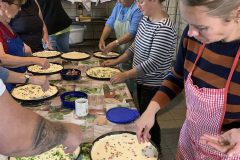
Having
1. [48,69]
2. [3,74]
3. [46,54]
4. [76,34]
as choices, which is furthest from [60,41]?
[3,74]

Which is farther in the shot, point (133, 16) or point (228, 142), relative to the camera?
point (133, 16)

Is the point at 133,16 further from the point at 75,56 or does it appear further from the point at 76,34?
the point at 76,34

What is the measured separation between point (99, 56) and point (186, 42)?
1552 millimetres

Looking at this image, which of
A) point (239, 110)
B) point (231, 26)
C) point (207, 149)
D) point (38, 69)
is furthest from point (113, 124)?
point (38, 69)

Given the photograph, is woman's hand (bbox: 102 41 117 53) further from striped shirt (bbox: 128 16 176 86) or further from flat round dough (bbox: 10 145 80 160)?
flat round dough (bbox: 10 145 80 160)

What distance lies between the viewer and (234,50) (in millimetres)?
995

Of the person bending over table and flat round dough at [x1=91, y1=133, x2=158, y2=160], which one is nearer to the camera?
the person bending over table

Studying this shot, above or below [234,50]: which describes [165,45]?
below

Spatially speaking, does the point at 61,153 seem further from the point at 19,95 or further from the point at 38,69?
the point at 38,69

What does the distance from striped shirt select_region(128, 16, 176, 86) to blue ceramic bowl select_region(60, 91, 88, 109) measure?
51 centimetres

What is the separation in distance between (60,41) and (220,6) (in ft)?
9.18

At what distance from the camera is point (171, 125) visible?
3.07 metres

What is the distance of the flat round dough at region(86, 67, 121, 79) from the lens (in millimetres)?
2172

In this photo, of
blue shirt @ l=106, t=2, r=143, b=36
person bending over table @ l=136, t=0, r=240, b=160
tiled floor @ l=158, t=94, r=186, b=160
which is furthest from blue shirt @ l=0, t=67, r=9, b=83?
tiled floor @ l=158, t=94, r=186, b=160
